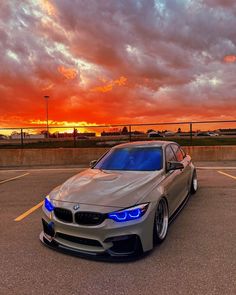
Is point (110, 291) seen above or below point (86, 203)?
below

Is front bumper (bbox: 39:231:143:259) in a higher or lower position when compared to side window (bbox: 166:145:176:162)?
lower

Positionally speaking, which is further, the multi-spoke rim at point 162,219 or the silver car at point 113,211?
the multi-spoke rim at point 162,219

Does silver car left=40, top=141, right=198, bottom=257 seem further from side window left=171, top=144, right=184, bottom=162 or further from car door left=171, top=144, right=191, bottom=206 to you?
side window left=171, top=144, right=184, bottom=162

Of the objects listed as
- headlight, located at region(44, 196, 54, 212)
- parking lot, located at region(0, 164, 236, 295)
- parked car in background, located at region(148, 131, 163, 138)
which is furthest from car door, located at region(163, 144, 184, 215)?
parked car in background, located at region(148, 131, 163, 138)

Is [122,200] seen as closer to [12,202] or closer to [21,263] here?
[21,263]

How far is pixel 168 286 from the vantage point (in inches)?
123

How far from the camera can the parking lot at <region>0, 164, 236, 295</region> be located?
312 centimetres

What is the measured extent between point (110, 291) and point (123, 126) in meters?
14.1

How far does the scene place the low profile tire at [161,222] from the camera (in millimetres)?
3969

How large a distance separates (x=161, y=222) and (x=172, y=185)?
825mm

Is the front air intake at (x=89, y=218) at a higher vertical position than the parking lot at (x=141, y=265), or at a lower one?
higher

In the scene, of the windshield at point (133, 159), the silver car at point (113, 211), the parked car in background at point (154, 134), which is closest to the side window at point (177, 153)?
the windshield at point (133, 159)

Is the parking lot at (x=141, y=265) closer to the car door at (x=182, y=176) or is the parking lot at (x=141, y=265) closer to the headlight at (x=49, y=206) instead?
the car door at (x=182, y=176)

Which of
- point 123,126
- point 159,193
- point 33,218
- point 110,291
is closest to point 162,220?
point 159,193
